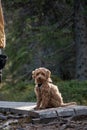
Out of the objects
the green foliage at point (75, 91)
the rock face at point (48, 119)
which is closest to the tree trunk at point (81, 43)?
the green foliage at point (75, 91)

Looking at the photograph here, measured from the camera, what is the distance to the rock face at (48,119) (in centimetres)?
826

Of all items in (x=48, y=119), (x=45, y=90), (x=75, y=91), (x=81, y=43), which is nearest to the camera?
(x=48, y=119)

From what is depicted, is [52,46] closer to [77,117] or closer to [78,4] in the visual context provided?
[78,4]

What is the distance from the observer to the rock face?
27.1ft

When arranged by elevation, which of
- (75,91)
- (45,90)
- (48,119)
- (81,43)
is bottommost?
(75,91)

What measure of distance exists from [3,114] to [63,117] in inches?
62.2

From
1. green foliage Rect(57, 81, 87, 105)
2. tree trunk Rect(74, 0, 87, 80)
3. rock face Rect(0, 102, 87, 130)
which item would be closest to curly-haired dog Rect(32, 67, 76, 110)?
rock face Rect(0, 102, 87, 130)

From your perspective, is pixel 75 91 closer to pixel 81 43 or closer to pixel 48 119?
pixel 81 43

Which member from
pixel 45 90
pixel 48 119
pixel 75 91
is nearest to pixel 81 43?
pixel 75 91

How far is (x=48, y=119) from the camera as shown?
28.4 ft

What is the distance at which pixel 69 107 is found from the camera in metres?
9.09

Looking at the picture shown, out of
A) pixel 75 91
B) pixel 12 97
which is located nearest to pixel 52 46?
pixel 12 97

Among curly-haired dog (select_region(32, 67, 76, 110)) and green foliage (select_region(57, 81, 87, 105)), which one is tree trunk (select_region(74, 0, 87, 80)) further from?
curly-haired dog (select_region(32, 67, 76, 110))

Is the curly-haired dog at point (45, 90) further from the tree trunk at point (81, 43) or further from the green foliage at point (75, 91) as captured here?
the tree trunk at point (81, 43)
